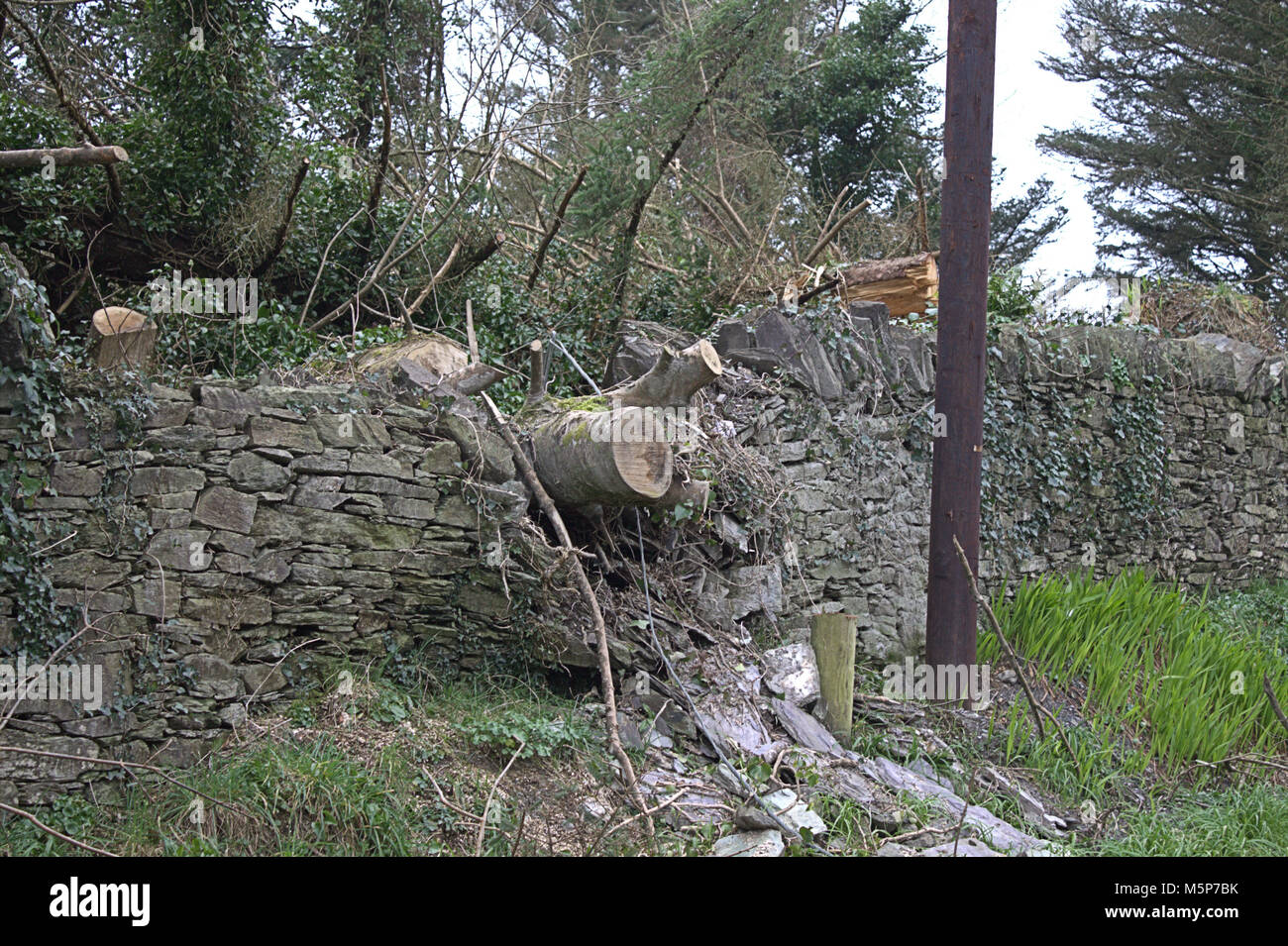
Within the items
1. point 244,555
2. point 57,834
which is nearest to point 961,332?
point 244,555

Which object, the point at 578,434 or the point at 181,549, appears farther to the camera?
the point at 578,434

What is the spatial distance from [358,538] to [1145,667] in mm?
5417

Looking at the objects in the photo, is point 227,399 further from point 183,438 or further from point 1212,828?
point 1212,828

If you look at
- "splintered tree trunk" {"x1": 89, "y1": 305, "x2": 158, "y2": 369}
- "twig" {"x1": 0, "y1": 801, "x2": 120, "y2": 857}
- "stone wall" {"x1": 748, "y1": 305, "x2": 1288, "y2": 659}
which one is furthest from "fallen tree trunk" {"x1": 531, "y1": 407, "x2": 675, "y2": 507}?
"twig" {"x1": 0, "y1": 801, "x2": 120, "y2": 857}

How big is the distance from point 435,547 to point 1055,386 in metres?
5.74

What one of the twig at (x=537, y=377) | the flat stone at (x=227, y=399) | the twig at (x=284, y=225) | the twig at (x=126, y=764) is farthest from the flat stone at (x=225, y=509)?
the twig at (x=284, y=225)

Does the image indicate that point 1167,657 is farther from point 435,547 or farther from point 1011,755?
point 435,547

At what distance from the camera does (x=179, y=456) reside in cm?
482

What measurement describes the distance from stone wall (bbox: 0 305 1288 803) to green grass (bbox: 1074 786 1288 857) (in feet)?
6.31

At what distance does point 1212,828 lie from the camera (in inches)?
219

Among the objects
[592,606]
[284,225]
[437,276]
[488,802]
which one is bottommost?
[488,802]

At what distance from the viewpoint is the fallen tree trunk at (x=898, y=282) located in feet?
28.0

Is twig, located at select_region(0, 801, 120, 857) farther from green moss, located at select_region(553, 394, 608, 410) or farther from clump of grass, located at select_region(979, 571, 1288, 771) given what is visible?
clump of grass, located at select_region(979, 571, 1288, 771)
